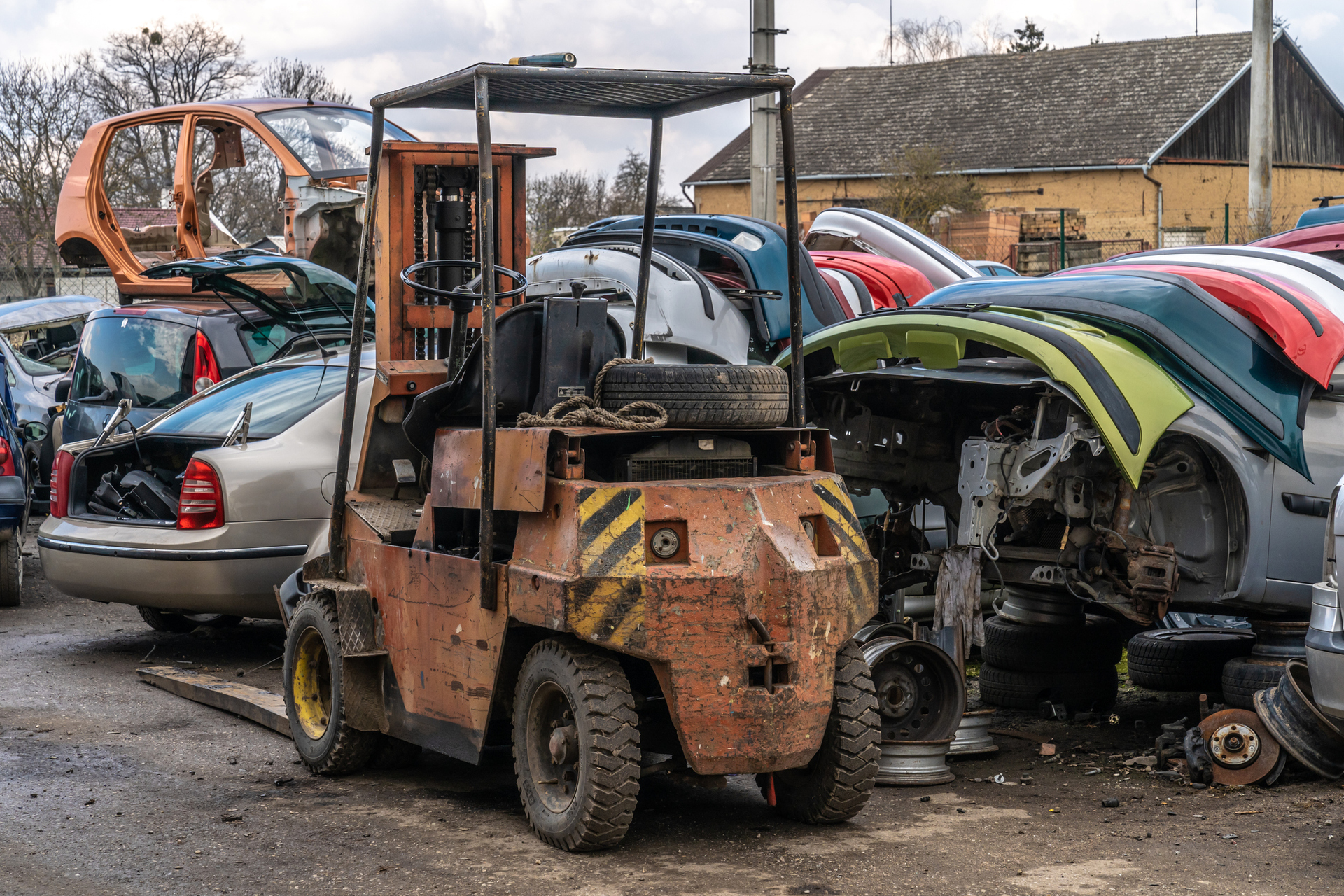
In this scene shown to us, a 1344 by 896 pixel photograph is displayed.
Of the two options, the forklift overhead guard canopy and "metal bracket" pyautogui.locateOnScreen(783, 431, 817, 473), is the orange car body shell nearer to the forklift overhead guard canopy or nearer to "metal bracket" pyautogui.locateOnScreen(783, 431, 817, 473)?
the forklift overhead guard canopy

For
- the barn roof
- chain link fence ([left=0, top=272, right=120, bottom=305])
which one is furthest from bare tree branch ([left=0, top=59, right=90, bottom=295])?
the barn roof

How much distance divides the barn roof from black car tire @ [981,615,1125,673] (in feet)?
107

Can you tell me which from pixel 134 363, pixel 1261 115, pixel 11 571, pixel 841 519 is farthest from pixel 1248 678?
pixel 1261 115

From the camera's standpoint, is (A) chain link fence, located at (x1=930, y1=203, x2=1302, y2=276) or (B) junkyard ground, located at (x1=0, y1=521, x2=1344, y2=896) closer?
(B) junkyard ground, located at (x1=0, y1=521, x2=1344, y2=896)

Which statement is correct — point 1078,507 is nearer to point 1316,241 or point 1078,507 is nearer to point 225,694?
point 1316,241

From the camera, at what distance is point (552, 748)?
4902 millimetres

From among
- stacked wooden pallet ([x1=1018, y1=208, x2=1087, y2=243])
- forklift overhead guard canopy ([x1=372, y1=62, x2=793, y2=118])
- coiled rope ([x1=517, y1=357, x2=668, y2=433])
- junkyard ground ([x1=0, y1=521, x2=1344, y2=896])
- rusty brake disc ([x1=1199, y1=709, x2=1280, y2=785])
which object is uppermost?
stacked wooden pallet ([x1=1018, y1=208, x2=1087, y2=243])

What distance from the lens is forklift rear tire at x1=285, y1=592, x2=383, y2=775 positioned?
19.2 feet

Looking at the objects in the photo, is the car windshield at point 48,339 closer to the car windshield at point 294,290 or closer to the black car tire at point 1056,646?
the car windshield at point 294,290

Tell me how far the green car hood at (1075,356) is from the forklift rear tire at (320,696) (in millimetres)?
2784

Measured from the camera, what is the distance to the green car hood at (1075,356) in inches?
228

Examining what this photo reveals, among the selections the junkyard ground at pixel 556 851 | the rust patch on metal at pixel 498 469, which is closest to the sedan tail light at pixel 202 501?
the junkyard ground at pixel 556 851

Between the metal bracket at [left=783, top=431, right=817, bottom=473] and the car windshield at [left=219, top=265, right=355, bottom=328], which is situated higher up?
the car windshield at [left=219, top=265, right=355, bottom=328]

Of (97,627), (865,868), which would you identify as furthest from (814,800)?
(97,627)
